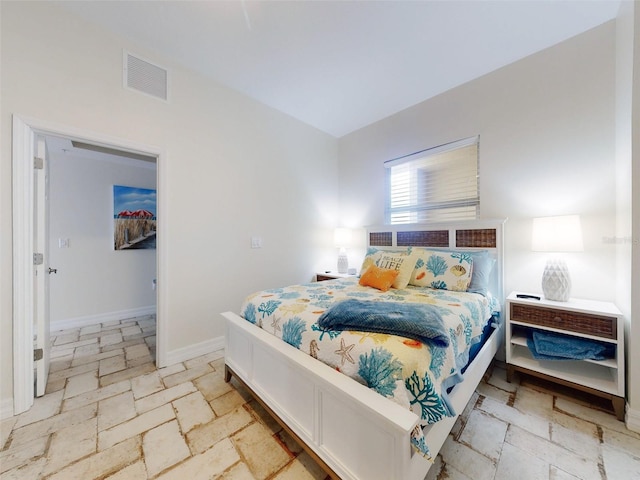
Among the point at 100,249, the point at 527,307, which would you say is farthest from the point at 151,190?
the point at 527,307

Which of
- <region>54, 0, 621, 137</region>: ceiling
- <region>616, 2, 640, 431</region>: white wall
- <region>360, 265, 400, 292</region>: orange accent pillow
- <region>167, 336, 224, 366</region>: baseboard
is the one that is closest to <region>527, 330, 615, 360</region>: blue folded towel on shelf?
<region>616, 2, 640, 431</region>: white wall

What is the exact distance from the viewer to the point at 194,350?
2.47 metres

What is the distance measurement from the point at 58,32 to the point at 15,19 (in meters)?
0.20

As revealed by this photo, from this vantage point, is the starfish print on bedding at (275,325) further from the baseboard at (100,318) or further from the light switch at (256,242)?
the baseboard at (100,318)

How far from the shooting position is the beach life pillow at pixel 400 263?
2312 millimetres

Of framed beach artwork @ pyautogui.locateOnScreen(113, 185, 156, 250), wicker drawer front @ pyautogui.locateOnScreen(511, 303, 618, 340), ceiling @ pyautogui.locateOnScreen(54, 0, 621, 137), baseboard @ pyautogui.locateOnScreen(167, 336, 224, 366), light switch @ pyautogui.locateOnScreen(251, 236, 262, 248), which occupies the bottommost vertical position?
baseboard @ pyautogui.locateOnScreen(167, 336, 224, 366)

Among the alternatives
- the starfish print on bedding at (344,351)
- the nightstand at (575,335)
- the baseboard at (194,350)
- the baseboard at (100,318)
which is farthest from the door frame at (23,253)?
the nightstand at (575,335)

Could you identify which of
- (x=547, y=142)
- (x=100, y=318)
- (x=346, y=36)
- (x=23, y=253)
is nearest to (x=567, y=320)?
(x=547, y=142)

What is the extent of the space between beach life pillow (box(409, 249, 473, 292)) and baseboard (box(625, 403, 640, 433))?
1.09 m

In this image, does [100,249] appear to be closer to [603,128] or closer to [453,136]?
[453,136]

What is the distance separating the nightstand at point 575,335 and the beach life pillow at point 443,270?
1.22 feet

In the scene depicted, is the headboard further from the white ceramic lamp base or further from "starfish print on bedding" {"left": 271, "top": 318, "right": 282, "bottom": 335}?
"starfish print on bedding" {"left": 271, "top": 318, "right": 282, "bottom": 335}

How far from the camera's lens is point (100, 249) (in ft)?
11.5

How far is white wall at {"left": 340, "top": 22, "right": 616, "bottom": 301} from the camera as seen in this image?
1.92 m
